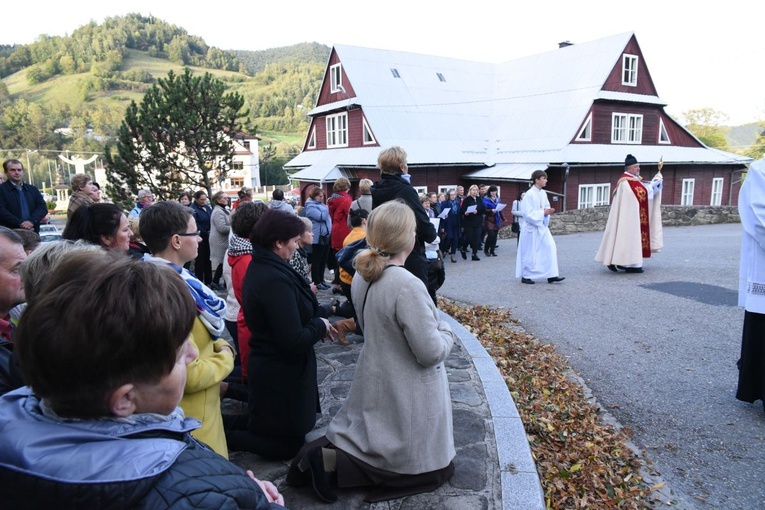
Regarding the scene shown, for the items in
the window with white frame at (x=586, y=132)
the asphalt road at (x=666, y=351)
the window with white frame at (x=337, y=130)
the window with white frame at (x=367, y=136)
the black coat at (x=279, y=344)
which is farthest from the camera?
the window with white frame at (x=337, y=130)

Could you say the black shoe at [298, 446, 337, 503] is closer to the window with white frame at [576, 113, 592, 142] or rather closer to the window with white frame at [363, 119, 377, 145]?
the window with white frame at [363, 119, 377, 145]

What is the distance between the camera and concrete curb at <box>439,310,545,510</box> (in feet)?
9.50

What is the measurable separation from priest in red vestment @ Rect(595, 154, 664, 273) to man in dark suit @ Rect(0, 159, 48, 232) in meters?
9.17

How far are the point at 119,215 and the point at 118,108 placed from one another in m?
122

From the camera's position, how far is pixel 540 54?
29031mm

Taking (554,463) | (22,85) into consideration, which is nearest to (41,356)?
(554,463)

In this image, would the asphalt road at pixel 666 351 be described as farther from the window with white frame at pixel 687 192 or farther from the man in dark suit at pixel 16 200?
the window with white frame at pixel 687 192

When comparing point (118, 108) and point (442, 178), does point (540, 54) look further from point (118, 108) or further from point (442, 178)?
point (118, 108)

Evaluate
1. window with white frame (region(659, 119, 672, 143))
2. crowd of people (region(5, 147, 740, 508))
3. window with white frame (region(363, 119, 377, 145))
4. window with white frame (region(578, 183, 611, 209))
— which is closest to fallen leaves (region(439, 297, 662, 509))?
crowd of people (region(5, 147, 740, 508))

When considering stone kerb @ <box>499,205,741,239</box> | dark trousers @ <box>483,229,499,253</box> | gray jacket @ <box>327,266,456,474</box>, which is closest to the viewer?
gray jacket @ <box>327,266,456,474</box>

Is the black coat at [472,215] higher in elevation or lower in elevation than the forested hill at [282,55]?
lower

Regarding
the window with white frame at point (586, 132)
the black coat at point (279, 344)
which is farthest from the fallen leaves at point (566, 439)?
the window with white frame at point (586, 132)

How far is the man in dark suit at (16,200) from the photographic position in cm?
658

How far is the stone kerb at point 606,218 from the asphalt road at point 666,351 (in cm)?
822
